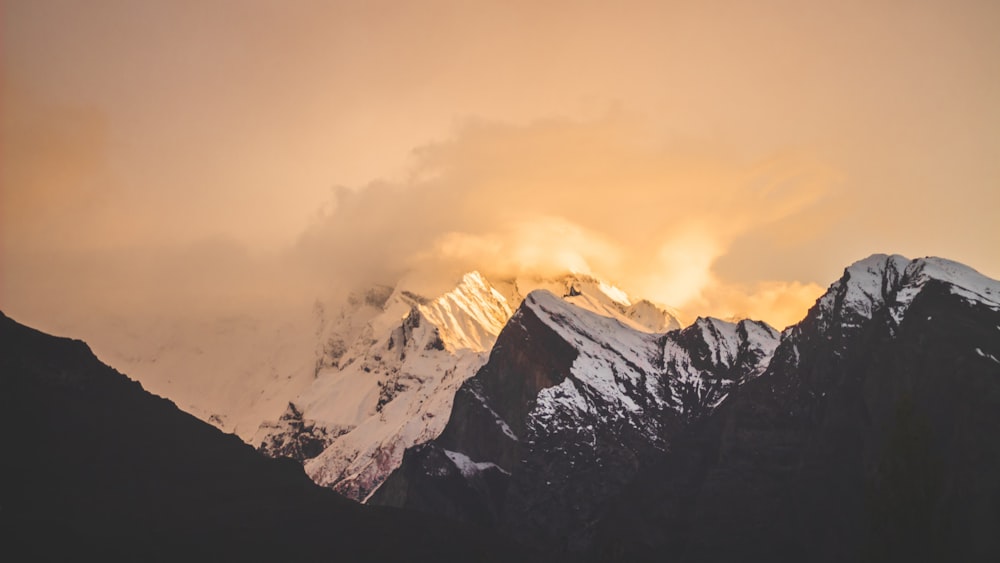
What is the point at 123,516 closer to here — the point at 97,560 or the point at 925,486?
the point at 97,560

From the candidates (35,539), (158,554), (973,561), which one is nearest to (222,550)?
(158,554)

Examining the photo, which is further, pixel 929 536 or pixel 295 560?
pixel 295 560

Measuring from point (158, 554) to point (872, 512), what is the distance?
10967 cm

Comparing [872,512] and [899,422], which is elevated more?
[899,422]

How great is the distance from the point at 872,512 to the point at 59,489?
428ft

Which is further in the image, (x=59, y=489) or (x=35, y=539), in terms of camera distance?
(x=59, y=489)

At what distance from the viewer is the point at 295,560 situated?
19638 centimetres

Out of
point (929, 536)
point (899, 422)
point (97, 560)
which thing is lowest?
point (97, 560)

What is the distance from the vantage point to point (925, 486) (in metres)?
140

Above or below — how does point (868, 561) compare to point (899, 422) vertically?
below

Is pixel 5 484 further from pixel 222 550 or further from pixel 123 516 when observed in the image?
pixel 222 550

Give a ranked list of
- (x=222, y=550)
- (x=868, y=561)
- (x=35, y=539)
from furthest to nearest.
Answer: (x=222, y=550)
(x=35, y=539)
(x=868, y=561)

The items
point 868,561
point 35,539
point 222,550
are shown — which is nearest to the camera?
point 868,561

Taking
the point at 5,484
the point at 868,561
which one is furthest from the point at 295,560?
the point at 868,561
